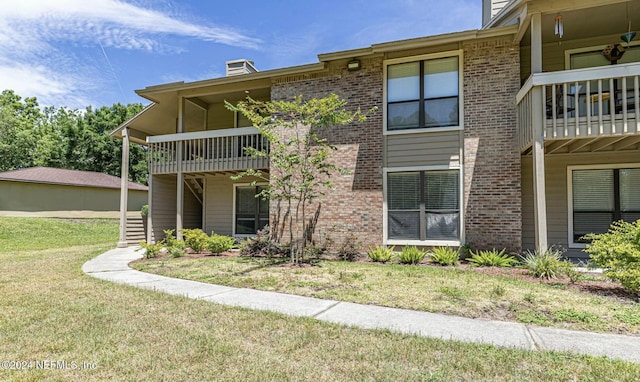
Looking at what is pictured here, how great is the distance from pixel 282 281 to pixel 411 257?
11.3 ft

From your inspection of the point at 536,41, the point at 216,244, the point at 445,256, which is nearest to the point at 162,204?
the point at 216,244

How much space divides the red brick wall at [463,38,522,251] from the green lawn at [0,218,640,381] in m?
5.76

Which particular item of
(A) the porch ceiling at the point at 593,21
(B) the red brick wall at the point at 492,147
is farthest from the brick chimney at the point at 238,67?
(A) the porch ceiling at the point at 593,21

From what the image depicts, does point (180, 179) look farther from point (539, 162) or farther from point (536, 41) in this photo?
point (536, 41)

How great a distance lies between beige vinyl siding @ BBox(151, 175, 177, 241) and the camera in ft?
42.2

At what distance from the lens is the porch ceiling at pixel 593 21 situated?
7.64 m

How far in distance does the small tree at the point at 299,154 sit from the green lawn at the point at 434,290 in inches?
66.0

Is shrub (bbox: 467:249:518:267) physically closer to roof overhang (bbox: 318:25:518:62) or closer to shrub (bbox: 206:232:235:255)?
roof overhang (bbox: 318:25:518:62)

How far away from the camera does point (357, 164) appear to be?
976 centimetres

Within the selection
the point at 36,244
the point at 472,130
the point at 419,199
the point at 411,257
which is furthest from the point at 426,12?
the point at 36,244

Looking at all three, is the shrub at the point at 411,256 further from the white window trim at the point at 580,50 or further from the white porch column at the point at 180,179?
the white porch column at the point at 180,179

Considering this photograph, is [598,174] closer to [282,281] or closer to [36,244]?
[282,281]

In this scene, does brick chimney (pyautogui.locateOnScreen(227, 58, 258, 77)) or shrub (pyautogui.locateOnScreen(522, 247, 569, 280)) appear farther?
brick chimney (pyautogui.locateOnScreen(227, 58, 258, 77))

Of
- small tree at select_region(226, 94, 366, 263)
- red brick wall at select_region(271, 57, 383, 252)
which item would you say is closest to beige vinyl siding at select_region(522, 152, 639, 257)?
red brick wall at select_region(271, 57, 383, 252)
